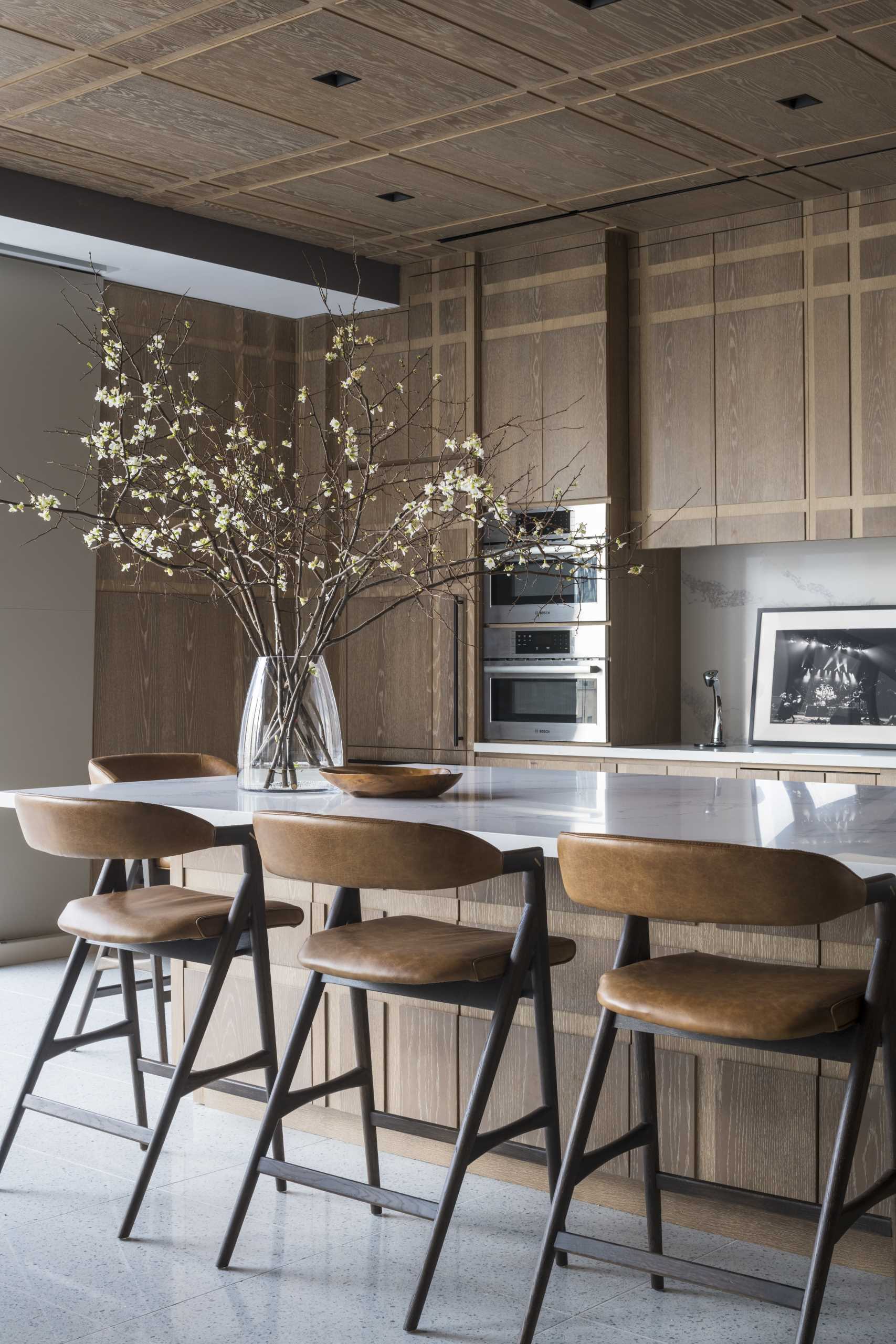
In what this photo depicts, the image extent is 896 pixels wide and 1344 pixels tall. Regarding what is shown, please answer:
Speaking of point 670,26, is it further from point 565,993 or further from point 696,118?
point 565,993

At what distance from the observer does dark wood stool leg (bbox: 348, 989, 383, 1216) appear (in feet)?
9.93

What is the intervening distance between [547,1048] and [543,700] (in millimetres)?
3056

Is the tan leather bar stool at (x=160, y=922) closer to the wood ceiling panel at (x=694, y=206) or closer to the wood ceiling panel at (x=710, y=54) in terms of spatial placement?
the wood ceiling panel at (x=710, y=54)

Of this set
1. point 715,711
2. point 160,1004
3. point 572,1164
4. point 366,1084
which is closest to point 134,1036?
point 160,1004

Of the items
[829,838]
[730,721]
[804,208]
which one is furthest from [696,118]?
[829,838]

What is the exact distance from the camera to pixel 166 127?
4.51 meters

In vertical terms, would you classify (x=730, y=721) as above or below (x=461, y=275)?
below

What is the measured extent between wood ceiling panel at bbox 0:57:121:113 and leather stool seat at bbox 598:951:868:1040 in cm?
305

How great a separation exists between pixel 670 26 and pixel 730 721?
9.47ft

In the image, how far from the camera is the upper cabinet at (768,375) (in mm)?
4984

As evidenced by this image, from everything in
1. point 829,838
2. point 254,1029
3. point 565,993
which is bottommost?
point 254,1029

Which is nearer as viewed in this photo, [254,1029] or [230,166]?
[254,1029]

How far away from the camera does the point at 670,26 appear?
12.4ft

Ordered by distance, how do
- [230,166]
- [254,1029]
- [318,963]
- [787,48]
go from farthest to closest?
[230,166]
[787,48]
[254,1029]
[318,963]
